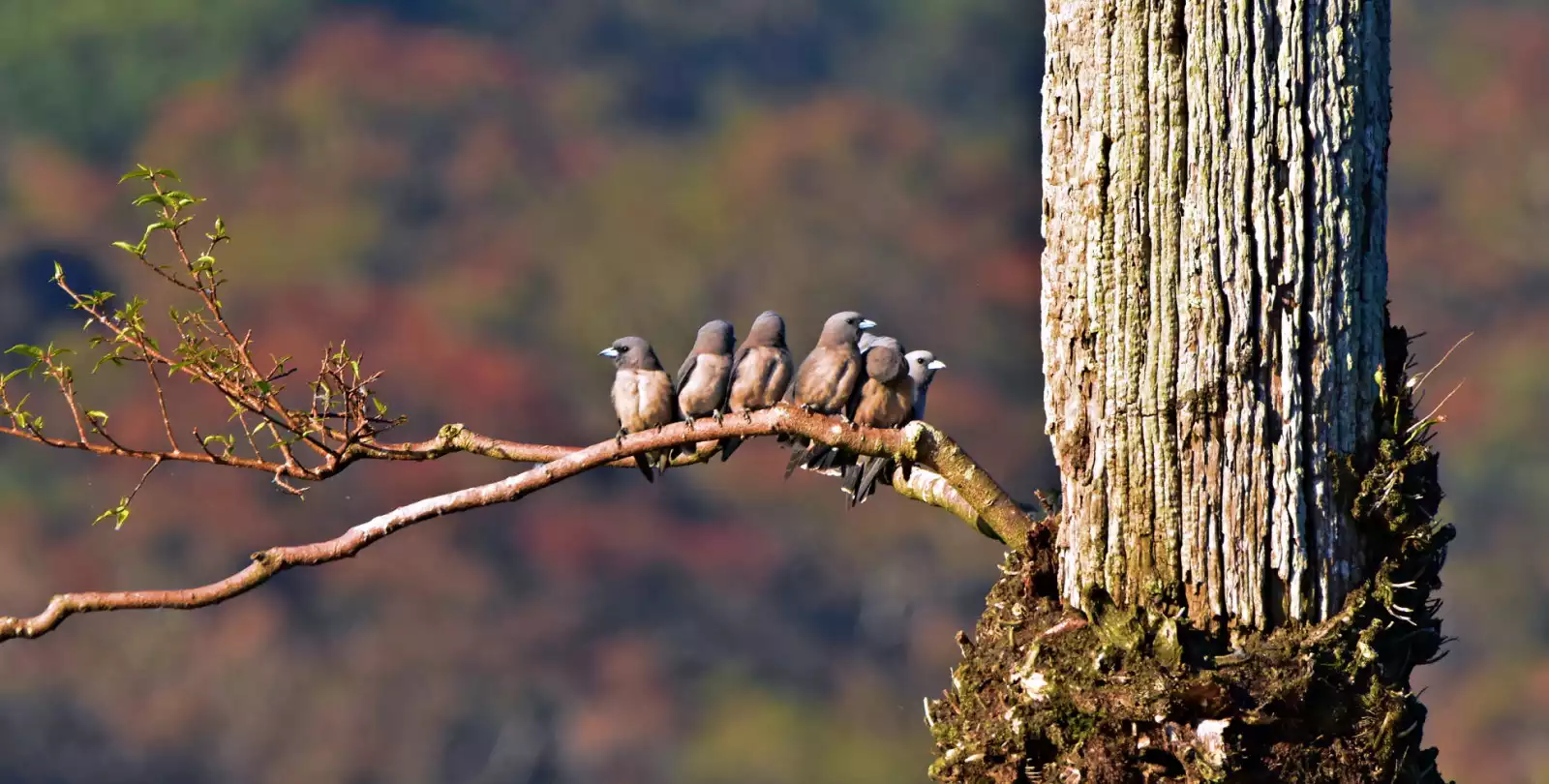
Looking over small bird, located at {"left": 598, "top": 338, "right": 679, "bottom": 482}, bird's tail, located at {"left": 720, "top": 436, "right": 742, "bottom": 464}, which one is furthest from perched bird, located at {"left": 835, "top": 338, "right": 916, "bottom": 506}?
small bird, located at {"left": 598, "top": 338, "right": 679, "bottom": 482}

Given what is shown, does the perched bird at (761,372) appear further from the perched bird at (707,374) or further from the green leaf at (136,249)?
the green leaf at (136,249)

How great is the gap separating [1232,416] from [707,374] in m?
2.50

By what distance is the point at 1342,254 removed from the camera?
10.5ft

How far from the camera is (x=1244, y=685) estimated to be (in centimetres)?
315

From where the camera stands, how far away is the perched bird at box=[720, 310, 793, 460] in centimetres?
529

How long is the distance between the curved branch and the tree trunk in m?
0.53

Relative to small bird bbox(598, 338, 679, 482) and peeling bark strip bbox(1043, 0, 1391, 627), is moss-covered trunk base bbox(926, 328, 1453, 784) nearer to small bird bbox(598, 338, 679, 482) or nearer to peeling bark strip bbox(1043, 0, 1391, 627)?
peeling bark strip bbox(1043, 0, 1391, 627)

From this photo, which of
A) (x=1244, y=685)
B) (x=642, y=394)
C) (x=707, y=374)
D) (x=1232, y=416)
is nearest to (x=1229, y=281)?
(x=1232, y=416)

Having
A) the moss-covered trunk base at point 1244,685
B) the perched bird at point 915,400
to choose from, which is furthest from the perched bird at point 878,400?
the moss-covered trunk base at point 1244,685

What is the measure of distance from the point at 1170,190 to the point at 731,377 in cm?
236

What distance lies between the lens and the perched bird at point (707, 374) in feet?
17.6

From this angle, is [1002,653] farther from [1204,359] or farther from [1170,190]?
[1170,190]

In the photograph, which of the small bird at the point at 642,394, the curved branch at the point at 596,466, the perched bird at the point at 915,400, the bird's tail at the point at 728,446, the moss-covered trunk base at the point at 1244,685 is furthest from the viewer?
the small bird at the point at 642,394

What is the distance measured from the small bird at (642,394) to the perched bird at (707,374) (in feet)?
0.25
